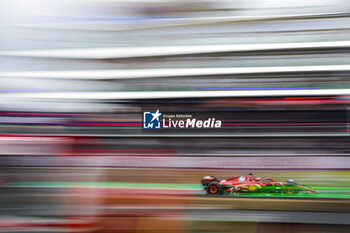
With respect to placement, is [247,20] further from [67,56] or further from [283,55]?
[67,56]

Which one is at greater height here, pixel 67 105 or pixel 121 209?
pixel 67 105

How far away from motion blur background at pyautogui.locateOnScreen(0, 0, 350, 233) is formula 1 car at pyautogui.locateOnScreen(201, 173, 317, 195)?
0.17ft

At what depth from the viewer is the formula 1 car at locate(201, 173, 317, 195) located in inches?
83.7

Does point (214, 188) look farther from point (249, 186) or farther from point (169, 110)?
point (169, 110)

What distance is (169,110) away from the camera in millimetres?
2166

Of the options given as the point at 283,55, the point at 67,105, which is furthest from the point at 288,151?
the point at 67,105

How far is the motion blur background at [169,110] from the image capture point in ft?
6.88

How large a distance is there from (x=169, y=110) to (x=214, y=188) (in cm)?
72

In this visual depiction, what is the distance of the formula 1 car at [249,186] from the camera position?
83.7 inches

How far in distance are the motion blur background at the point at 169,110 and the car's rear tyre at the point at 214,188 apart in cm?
7

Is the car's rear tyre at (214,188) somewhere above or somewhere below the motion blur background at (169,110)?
below

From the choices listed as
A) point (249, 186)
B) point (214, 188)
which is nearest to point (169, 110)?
point (214, 188)

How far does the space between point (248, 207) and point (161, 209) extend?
69cm

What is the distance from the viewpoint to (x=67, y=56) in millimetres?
2186
